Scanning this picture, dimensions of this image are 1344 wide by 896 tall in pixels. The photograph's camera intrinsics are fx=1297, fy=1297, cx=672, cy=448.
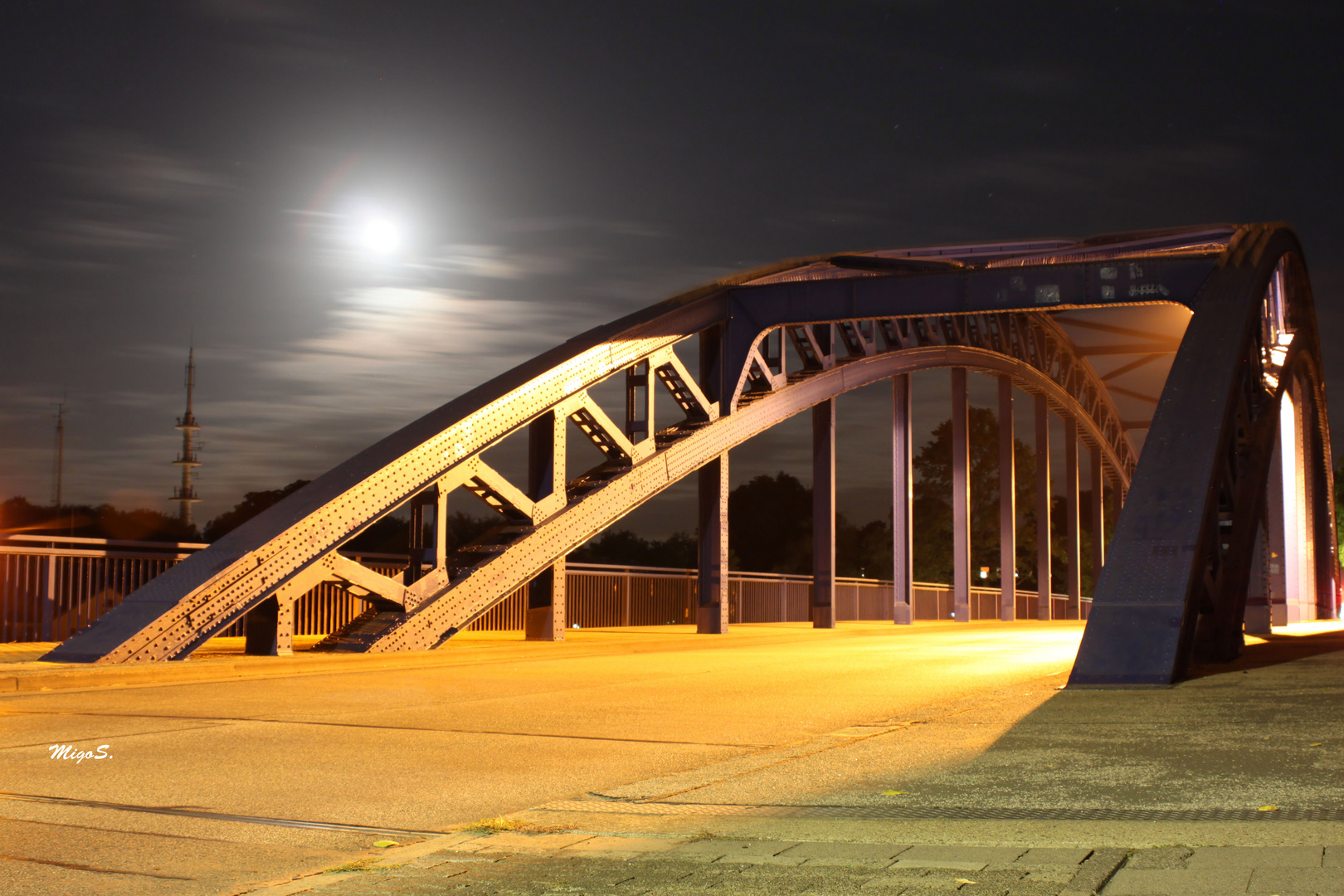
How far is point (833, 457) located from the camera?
89.5 feet

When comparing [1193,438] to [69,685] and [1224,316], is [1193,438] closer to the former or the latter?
[1224,316]

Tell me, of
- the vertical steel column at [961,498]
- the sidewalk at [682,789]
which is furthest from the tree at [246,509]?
the sidewalk at [682,789]

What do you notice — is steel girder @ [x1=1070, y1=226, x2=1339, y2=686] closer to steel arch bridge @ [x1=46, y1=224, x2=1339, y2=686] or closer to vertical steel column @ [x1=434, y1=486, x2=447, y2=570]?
steel arch bridge @ [x1=46, y1=224, x2=1339, y2=686]

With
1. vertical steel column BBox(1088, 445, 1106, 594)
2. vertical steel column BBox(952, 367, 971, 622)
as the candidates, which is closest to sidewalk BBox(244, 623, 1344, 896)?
vertical steel column BBox(952, 367, 971, 622)

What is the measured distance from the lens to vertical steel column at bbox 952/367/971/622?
108 feet

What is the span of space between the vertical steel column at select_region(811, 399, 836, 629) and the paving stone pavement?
21618mm

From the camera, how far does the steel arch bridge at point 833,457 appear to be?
13.3 m

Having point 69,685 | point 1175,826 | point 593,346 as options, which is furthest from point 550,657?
point 1175,826

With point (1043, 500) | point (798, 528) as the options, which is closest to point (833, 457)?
point (1043, 500)

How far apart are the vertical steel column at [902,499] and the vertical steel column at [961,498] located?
2389mm

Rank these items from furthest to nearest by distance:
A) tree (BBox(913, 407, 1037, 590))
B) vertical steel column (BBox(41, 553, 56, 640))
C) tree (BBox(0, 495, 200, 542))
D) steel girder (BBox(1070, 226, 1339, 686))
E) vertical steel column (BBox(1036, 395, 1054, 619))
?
tree (BBox(0, 495, 200, 542)) → tree (BBox(913, 407, 1037, 590)) → vertical steel column (BBox(1036, 395, 1054, 619)) → vertical steel column (BBox(41, 553, 56, 640)) → steel girder (BBox(1070, 226, 1339, 686))

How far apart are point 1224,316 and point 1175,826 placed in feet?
40.4

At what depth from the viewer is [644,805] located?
5973 mm

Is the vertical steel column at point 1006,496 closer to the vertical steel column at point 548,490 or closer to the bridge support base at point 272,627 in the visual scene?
the vertical steel column at point 548,490
